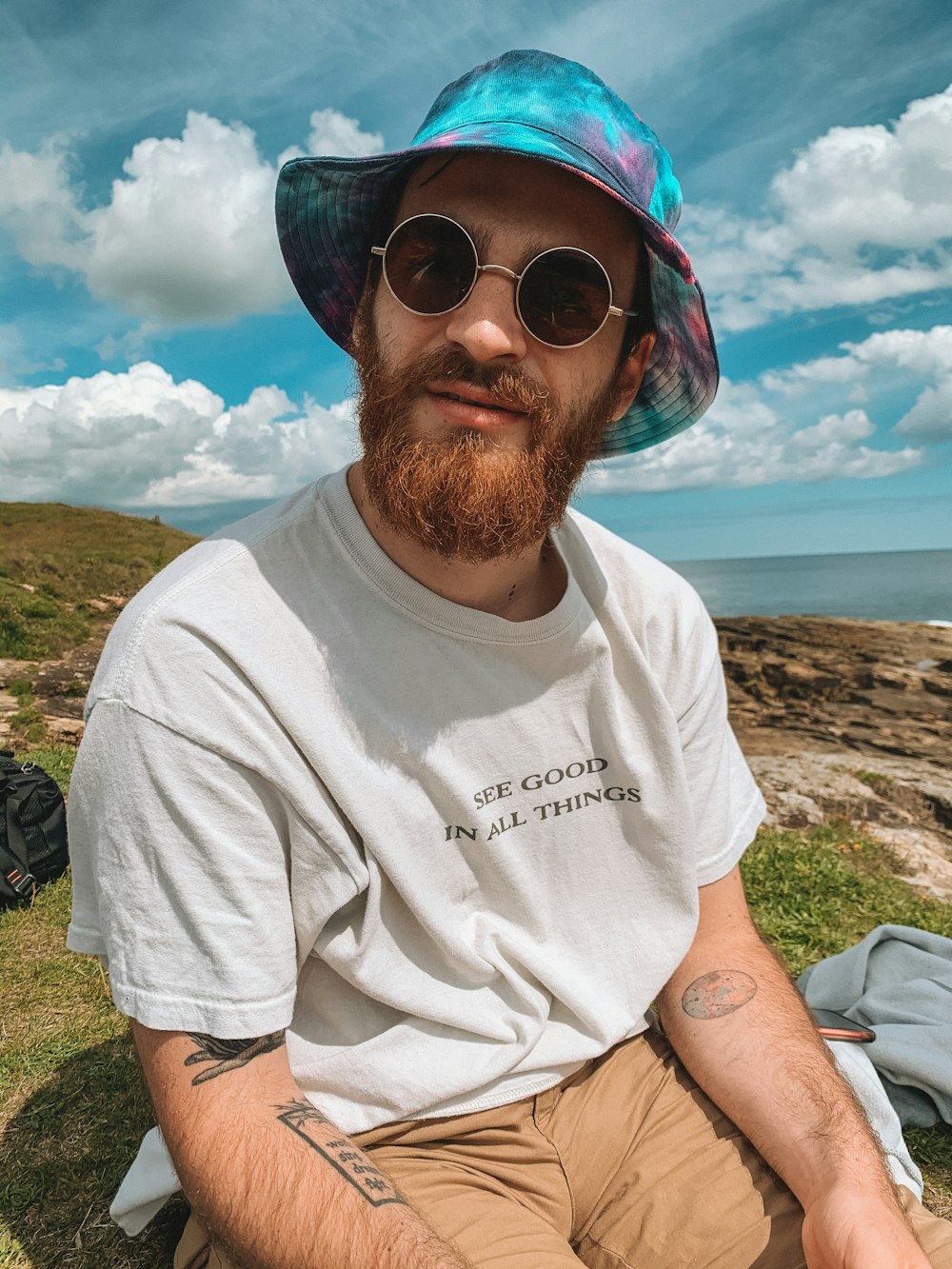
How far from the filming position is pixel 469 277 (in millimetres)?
2045

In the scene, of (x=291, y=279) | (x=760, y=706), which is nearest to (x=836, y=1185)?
(x=291, y=279)

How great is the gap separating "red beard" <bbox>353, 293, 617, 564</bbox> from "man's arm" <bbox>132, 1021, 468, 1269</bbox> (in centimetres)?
114

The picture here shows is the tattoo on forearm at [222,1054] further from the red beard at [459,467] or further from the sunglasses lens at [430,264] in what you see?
the sunglasses lens at [430,264]

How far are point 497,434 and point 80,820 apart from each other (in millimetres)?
1240

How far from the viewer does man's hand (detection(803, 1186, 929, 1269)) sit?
1724 millimetres

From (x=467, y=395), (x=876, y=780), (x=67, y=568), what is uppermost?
(x=467, y=395)

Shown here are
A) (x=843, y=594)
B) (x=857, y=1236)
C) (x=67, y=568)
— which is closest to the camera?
(x=857, y=1236)

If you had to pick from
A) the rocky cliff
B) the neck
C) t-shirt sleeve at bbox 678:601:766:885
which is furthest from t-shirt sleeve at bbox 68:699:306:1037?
the rocky cliff

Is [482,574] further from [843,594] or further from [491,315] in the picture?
[843,594]

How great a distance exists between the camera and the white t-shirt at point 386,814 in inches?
63.2

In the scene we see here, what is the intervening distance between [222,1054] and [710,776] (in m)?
1.40

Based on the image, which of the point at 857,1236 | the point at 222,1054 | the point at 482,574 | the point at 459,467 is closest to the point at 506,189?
the point at 459,467

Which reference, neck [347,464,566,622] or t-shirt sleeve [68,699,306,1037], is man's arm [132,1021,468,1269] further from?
neck [347,464,566,622]

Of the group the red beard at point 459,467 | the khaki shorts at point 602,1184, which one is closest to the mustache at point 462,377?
the red beard at point 459,467
